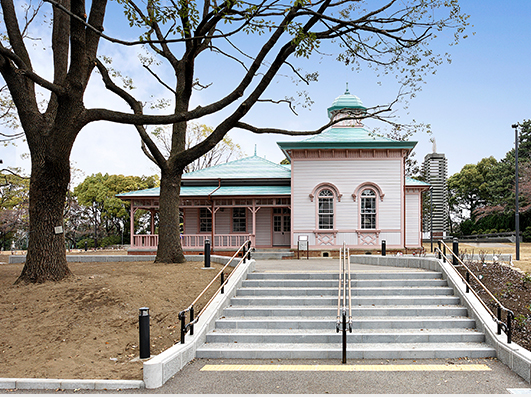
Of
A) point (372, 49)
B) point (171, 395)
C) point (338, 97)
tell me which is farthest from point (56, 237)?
point (338, 97)

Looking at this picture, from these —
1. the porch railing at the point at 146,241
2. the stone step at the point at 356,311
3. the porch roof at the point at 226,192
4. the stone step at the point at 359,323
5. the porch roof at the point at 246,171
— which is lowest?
the stone step at the point at 359,323

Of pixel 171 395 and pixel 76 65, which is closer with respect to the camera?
pixel 171 395

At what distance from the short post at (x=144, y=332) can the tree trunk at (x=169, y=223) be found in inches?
263

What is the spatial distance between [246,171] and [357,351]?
19077 mm

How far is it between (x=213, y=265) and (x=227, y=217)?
11267 mm

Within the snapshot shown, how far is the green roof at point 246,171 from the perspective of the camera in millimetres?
24978

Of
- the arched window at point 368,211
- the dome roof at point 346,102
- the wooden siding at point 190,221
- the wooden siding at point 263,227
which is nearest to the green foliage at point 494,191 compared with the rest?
the dome roof at point 346,102

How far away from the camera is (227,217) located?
24891 mm

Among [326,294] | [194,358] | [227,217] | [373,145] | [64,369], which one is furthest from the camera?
[227,217]

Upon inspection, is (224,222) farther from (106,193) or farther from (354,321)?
(106,193)

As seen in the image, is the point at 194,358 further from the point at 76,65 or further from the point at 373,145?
the point at 373,145

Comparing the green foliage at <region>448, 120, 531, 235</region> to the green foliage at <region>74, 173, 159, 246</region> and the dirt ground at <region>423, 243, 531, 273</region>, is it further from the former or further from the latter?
the green foliage at <region>74, 173, 159, 246</region>

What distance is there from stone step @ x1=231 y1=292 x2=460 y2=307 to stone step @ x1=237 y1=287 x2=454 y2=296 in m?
0.23

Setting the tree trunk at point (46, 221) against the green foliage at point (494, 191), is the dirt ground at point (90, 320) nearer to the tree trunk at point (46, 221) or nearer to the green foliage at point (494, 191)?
the tree trunk at point (46, 221)
